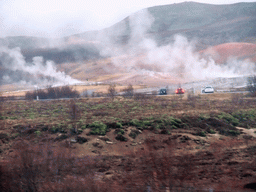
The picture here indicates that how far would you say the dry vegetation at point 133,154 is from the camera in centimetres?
452

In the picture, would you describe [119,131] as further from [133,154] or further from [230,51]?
[230,51]

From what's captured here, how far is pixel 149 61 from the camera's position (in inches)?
2901

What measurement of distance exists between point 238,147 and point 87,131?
6095 mm

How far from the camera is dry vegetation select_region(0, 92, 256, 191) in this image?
4516mm

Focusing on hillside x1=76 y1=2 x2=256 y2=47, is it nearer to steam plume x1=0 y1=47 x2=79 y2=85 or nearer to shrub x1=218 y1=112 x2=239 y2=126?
steam plume x1=0 y1=47 x2=79 y2=85

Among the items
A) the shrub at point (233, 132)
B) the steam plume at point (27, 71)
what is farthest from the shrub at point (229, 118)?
the steam plume at point (27, 71)

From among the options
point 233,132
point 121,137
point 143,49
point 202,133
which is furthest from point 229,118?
point 143,49

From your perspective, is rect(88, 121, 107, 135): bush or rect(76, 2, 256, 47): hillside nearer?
rect(88, 121, 107, 135): bush

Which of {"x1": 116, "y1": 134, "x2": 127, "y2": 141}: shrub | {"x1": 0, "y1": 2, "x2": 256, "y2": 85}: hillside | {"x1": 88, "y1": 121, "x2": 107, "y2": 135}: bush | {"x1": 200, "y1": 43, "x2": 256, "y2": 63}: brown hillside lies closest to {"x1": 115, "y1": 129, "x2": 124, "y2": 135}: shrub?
{"x1": 116, "y1": 134, "x2": 127, "y2": 141}: shrub

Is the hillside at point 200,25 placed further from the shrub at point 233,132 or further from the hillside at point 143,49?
the shrub at point 233,132

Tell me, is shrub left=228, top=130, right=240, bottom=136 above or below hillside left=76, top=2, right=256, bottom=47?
below

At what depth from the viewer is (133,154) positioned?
7543 millimetres

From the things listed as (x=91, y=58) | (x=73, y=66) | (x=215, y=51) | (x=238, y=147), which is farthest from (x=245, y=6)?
(x=238, y=147)

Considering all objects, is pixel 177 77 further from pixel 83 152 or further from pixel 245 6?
pixel 245 6
